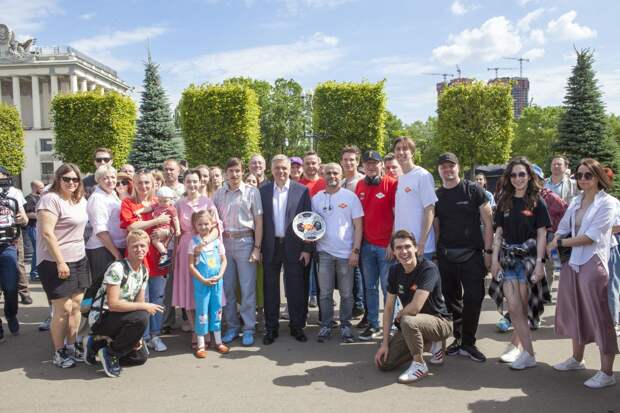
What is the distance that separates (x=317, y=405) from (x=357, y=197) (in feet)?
8.48

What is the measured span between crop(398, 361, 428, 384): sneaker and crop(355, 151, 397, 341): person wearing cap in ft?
3.94

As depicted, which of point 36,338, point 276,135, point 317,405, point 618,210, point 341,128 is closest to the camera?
point 317,405

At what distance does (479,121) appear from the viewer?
22578mm

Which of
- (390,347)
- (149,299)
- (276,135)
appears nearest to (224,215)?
(149,299)

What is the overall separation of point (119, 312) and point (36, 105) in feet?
206

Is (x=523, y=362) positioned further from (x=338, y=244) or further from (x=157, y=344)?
(x=157, y=344)

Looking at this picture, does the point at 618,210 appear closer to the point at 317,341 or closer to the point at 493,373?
the point at 493,373

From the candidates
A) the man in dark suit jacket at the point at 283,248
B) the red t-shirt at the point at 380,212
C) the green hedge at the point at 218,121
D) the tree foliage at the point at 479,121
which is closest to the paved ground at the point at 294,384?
the man in dark suit jacket at the point at 283,248

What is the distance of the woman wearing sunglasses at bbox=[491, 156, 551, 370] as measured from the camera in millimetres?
4680

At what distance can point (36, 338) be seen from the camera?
605 centimetres

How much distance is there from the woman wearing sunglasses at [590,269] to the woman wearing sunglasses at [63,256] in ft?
16.1

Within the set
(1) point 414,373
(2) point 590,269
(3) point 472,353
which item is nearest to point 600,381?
(2) point 590,269

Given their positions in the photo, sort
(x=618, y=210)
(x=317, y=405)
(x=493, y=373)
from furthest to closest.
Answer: (x=493, y=373)
(x=618, y=210)
(x=317, y=405)

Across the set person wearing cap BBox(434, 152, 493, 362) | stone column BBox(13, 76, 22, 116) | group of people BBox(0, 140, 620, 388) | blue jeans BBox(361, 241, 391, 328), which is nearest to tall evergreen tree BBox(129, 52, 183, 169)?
group of people BBox(0, 140, 620, 388)
